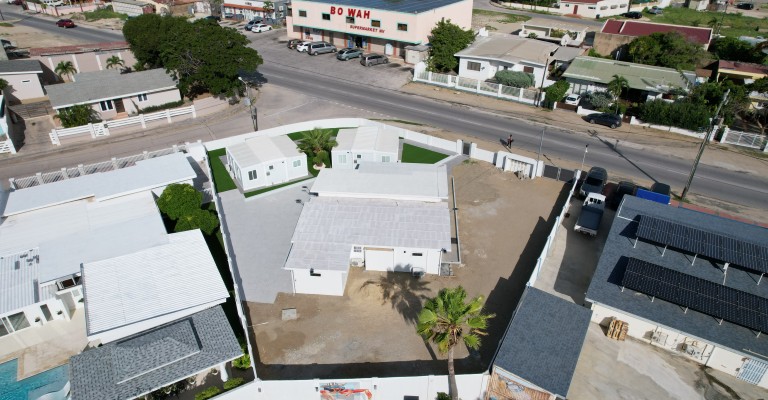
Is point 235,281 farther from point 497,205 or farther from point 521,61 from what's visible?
point 521,61

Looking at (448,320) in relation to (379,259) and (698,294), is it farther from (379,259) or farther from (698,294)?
(698,294)

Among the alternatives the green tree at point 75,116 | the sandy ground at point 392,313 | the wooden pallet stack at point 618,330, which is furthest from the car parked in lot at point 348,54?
the wooden pallet stack at point 618,330

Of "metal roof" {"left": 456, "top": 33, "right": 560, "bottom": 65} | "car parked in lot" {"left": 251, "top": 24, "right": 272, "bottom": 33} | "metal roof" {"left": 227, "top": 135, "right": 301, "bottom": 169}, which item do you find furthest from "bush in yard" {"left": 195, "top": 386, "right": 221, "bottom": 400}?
"car parked in lot" {"left": 251, "top": 24, "right": 272, "bottom": 33}

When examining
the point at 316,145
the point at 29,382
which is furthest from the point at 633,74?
the point at 29,382

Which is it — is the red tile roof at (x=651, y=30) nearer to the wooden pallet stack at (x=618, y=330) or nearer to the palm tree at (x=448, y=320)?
the wooden pallet stack at (x=618, y=330)

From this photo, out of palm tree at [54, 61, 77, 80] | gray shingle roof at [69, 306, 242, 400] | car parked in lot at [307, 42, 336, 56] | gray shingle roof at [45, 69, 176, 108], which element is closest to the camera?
gray shingle roof at [69, 306, 242, 400]

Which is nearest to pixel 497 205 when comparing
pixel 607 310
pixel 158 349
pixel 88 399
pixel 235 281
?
pixel 607 310

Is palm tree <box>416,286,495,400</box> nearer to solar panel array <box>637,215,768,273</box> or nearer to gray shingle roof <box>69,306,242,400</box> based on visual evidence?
gray shingle roof <box>69,306,242,400</box>
